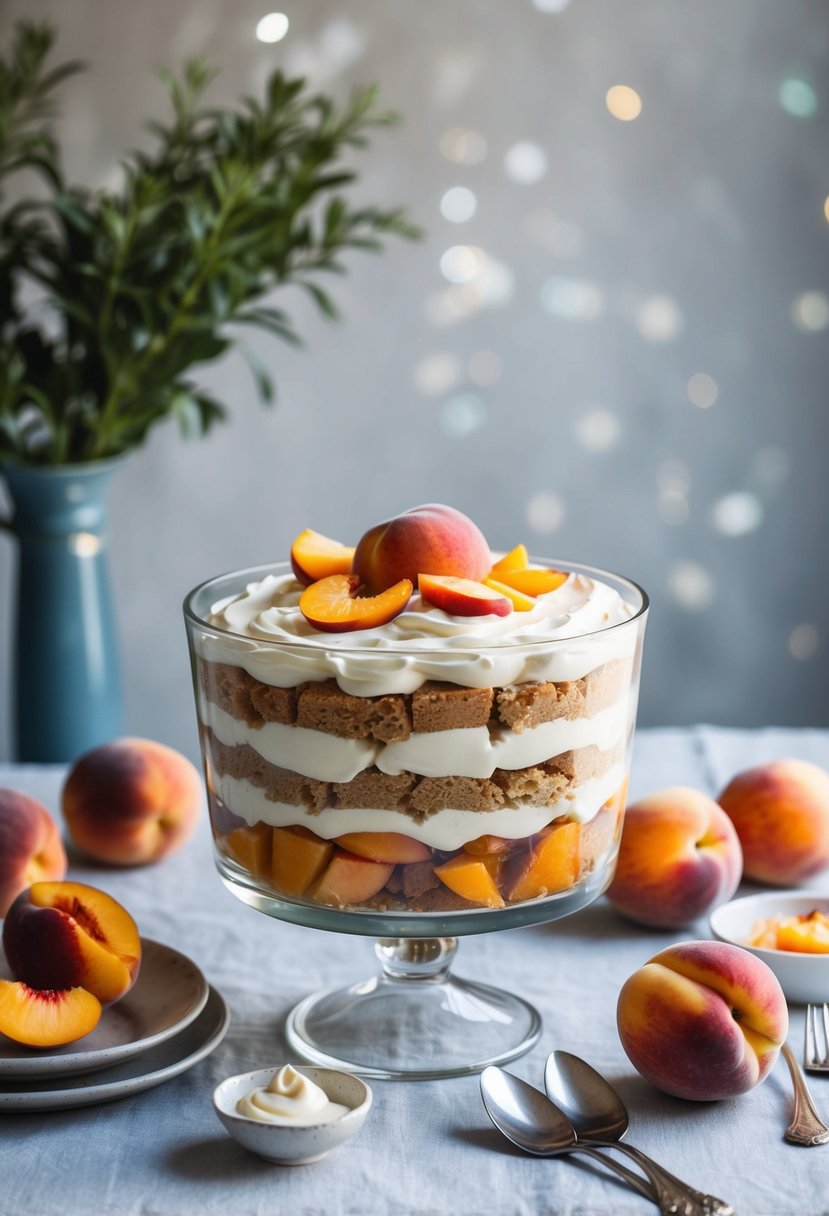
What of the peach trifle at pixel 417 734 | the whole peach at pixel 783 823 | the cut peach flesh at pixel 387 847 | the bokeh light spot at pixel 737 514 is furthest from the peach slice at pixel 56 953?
the bokeh light spot at pixel 737 514

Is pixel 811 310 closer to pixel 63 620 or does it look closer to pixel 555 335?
pixel 555 335

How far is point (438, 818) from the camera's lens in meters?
0.81

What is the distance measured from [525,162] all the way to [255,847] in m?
1.73

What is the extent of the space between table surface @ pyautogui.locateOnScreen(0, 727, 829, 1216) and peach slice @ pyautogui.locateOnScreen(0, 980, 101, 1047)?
5 centimetres

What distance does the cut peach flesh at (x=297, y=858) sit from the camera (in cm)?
84

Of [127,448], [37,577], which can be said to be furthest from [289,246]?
[37,577]

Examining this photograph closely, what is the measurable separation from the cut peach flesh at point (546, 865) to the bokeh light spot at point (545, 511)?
1.61 meters

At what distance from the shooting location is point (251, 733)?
0.86 meters

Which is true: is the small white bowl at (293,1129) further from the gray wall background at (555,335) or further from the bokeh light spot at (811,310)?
the bokeh light spot at (811,310)

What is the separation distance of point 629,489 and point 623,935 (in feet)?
4.71

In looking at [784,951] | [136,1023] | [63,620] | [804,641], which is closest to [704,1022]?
[784,951]

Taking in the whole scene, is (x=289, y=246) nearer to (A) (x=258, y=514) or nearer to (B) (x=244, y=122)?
(B) (x=244, y=122)

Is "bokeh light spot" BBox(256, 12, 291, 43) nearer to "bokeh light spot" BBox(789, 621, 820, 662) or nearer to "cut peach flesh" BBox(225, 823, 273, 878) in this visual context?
"bokeh light spot" BBox(789, 621, 820, 662)

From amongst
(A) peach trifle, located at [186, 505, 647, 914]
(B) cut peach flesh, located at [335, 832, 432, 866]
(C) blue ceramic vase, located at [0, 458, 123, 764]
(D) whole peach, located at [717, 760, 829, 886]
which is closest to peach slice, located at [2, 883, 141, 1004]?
(A) peach trifle, located at [186, 505, 647, 914]
